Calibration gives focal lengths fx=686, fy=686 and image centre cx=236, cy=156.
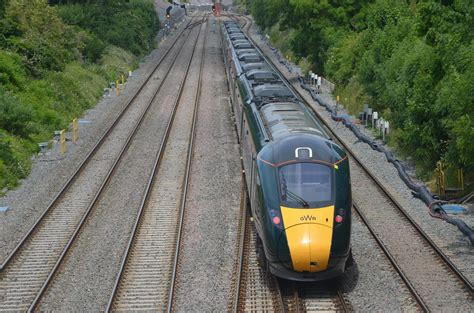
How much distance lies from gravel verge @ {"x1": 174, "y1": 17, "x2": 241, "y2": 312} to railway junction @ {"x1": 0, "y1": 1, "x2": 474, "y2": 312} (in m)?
0.04

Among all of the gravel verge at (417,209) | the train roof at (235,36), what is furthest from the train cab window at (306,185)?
the train roof at (235,36)

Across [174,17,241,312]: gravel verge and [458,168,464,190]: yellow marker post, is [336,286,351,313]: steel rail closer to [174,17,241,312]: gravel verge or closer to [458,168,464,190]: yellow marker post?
[174,17,241,312]: gravel verge

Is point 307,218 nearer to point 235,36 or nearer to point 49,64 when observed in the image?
point 49,64

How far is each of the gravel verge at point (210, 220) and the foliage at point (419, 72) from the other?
241 inches

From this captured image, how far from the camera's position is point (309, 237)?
509 inches

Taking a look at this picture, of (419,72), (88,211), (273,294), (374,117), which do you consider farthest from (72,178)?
(374,117)

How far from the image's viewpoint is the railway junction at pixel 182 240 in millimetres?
13578

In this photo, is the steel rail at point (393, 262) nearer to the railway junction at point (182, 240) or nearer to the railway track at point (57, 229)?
the railway junction at point (182, 240)

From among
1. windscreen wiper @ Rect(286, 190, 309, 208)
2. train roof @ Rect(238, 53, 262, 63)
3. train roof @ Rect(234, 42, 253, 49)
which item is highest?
windscreen wiper @ Rect(286, 190, 309, 208)

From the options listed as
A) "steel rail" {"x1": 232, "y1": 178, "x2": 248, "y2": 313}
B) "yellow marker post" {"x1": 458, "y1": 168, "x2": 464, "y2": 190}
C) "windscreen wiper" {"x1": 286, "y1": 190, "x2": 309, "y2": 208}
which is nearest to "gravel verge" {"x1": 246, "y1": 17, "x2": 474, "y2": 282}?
"yellow marker post" {"x1": 458, "y1": 168, "x2": 464, "y2": 190}

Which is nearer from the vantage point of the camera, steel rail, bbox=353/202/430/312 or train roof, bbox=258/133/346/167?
steel rail, bbox=353/202/430/312

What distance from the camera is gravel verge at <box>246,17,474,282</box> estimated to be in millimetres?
15561

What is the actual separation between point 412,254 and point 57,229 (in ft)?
29.5

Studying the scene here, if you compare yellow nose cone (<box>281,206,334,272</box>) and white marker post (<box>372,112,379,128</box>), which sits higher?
yellow nose cone (<box>281,206,334,272</box>)
